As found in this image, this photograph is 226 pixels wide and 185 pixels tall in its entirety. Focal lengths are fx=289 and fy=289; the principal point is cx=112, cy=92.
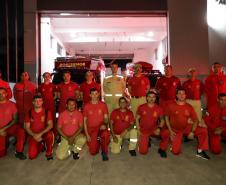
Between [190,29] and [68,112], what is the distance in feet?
21.5

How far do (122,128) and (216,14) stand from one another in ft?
21.4

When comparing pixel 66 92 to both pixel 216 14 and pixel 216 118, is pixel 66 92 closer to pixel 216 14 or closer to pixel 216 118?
pixel 216 118

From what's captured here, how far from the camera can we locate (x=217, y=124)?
621cm

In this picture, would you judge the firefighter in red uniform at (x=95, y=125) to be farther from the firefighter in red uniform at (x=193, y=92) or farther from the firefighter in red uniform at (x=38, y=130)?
the firefighter in red uniform at (x=193, y=92)

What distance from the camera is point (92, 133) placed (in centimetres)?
597

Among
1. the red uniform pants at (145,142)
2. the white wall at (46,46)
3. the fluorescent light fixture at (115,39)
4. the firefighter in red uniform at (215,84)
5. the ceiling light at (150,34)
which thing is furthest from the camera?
the fluorescent light fixture at (115,39)

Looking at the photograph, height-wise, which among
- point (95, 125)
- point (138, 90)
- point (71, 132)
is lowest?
point (71, 132)

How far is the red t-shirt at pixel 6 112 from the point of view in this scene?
6160 millimetres

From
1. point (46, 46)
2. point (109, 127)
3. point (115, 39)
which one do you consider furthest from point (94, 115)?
point (115, 39)

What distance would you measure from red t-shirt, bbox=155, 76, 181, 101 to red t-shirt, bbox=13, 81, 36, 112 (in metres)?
3.38

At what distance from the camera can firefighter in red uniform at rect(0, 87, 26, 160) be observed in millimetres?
5836

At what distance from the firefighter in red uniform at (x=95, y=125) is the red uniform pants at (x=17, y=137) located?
1299 mm

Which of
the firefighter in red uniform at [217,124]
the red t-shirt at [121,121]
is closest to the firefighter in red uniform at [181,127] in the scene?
the firefighter in red uniform at [217,124]

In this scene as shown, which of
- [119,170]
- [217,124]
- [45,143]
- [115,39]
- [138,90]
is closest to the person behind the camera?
[119,170]
